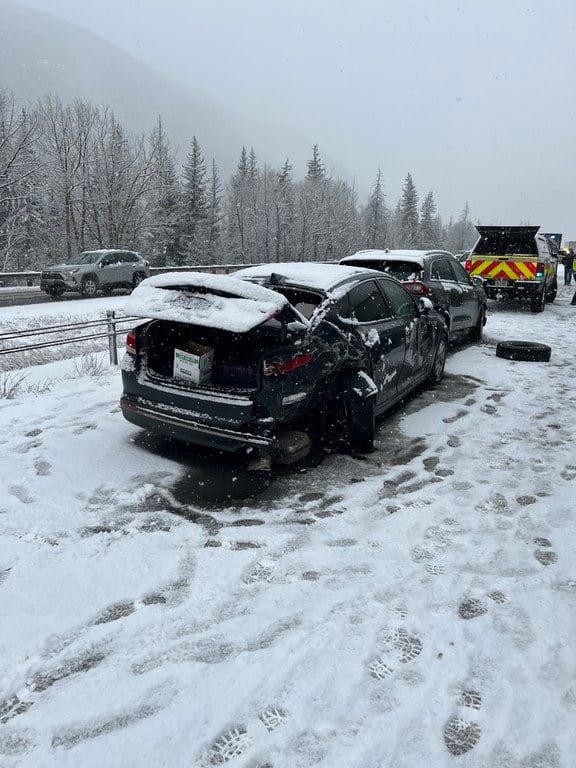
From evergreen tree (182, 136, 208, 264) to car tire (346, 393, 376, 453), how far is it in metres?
49.1

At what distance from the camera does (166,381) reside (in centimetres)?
464

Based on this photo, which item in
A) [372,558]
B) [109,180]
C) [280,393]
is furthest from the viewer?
[109,180]

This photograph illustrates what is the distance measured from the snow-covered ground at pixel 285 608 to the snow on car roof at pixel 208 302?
1351 millimetres

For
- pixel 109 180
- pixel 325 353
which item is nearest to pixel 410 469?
pixel 325 353

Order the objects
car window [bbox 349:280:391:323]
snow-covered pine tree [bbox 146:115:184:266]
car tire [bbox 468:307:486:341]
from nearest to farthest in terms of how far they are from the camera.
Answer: car window [bbox 349:280:391:323]
car tire [bbox 468:307:486:341]
snow-covered pine tree [bbox 146:115:184:266]

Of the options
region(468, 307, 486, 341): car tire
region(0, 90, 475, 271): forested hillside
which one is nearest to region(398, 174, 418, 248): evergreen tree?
region(0, 90, 475, 271): forested hillside

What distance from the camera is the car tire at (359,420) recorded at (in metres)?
4.99

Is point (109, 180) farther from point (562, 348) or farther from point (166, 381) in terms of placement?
point (166, 381)

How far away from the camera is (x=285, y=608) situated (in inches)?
116

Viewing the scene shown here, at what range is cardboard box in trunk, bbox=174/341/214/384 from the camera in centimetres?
444

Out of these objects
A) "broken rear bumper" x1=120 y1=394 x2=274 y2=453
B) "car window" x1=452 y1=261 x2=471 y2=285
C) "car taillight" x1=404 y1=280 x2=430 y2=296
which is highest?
"car window" x1=452 y1=261 x2=471 y2=285

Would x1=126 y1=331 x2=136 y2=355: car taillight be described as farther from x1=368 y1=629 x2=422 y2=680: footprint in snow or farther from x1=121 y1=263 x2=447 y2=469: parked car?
x1=368 y1=629 x2=422 y2=680: footprint in snow

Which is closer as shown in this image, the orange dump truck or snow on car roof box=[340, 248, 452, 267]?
snow on car roof box=[340, 248, 452, 267]

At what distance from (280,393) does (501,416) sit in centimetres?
351
